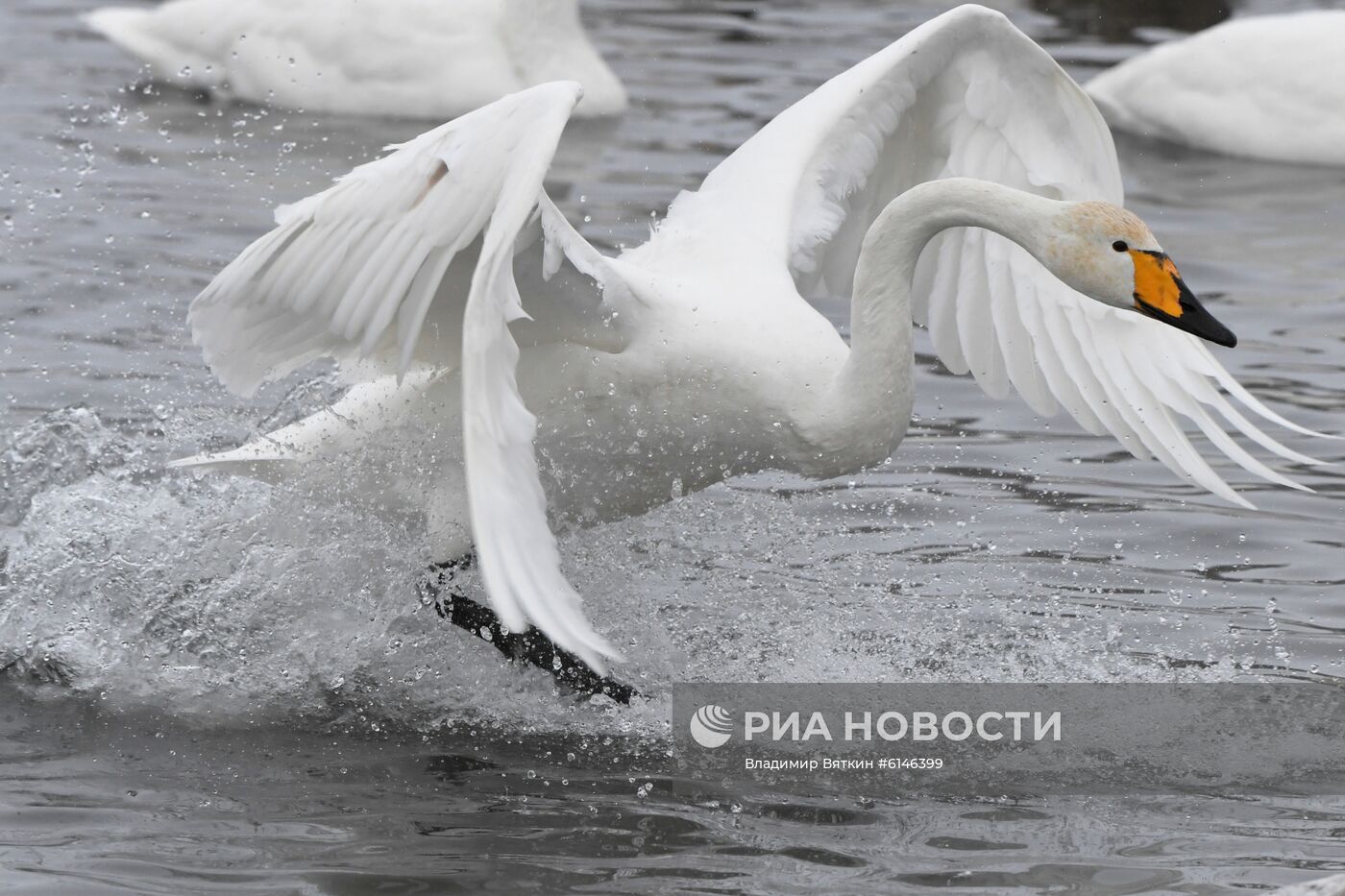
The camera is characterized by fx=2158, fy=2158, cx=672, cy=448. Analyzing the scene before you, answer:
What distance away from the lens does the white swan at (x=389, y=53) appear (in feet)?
39.3

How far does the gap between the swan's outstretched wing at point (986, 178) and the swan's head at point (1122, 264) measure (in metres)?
1.00

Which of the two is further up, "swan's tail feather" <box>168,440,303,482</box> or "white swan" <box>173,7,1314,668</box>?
"white swan" <box>173,7,1314,668</box>

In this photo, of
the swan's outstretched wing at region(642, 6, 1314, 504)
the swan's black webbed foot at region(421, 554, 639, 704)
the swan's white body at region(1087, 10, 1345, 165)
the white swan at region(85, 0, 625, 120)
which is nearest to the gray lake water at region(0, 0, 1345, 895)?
the swan's black webbed foot at region(421, 554, 639, 704)

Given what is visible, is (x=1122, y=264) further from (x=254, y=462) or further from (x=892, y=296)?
(x=254, y=462)

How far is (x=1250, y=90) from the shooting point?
11656 mm

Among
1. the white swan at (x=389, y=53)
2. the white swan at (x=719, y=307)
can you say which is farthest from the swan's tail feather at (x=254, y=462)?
the white swan at (x=389, y=53)

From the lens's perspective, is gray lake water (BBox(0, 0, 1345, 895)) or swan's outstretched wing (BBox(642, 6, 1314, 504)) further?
swan's outstretched wing (BBox(642, 6, 1314, 504))

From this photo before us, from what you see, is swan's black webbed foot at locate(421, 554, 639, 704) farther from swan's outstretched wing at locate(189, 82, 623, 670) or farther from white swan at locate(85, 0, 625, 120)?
white swan at locate(85, 0, 625, 120)

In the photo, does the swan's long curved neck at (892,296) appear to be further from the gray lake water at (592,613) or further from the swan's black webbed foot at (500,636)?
the swan's black webbed foot at (500,636)

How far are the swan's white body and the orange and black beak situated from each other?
6.55m

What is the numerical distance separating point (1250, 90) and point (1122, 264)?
681 centimetres

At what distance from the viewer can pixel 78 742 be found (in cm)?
568

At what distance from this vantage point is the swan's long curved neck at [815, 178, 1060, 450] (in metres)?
5.50

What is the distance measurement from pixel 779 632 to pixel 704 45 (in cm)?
834
